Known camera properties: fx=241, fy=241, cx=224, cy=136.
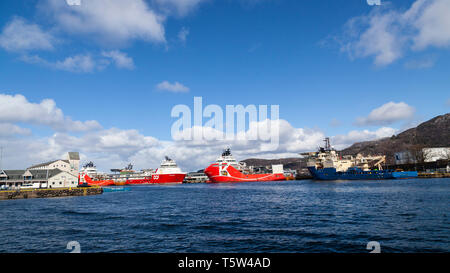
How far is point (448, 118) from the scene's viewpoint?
193875 mm

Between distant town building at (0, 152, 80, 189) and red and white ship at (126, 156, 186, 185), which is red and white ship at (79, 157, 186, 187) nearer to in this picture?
red and white ship at (126, 156, 186, 185)

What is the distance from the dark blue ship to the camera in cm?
6800

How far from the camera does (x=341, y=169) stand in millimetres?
74750

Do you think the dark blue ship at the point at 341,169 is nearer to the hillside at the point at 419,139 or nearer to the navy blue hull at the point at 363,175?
the navy blue hull at the point at 363,175

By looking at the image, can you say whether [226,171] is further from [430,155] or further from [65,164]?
[430,155]

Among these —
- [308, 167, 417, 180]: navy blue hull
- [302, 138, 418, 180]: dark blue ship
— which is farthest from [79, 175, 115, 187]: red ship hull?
[308, 167, 417, 180]: navy blue hull

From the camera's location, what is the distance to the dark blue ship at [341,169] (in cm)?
6800

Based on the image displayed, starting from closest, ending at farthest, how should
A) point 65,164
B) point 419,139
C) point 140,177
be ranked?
1. point 65,164
2. point 140,177
3. point 419,139

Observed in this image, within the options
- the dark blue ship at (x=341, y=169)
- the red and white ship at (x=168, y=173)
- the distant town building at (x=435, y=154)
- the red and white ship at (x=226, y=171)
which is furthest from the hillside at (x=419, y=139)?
the red and white ship at (x=168, y=173)

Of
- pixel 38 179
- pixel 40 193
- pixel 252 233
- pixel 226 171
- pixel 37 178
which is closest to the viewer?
pixel 252 233

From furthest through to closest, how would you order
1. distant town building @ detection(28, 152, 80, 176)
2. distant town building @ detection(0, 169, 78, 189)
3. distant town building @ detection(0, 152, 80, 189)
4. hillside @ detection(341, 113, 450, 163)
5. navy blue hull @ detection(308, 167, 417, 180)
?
1. hillside @ detection(341, 113, 450, 163)
2. distant town building @ detection(28, 152, 80, 176)
3. navy blue hull @ detection(308, 167, 417, 180)
4. distant town building @ detection(0, 169, 78, 189)
5. distant town building @ detection(0, 152, 80, 189)

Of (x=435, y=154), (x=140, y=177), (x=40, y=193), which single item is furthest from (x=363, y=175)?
(x=140, y=177)

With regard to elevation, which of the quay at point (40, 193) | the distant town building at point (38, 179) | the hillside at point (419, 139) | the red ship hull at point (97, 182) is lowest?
the red ship hull at point (97, 182)
